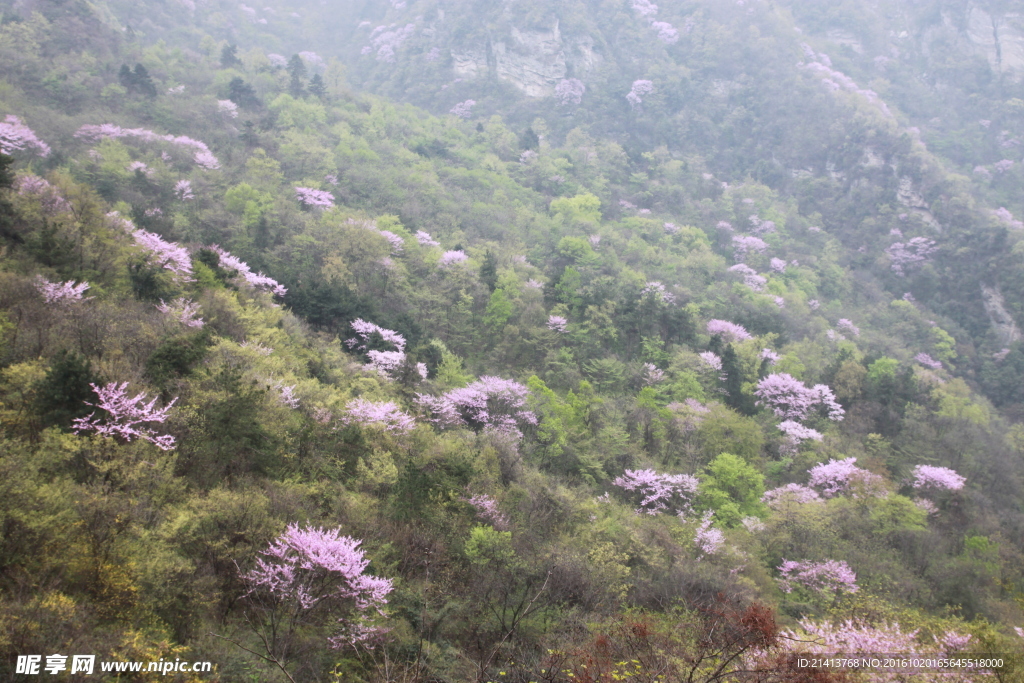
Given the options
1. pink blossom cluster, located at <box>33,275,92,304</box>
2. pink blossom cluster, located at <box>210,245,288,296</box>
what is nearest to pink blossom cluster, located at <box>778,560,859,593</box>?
pink blossom cluster, located at <box>210,245,288,296</box>

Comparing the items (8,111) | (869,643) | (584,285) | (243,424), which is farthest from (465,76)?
(869,643)

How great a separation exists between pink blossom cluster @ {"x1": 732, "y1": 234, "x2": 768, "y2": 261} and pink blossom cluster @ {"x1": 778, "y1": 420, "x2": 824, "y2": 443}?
2718 centimetres

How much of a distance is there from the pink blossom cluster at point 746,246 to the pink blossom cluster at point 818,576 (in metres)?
40.3

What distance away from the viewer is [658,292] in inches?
1608

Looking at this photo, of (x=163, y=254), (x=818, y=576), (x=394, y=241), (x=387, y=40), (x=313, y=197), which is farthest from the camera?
(x=387, y=40)

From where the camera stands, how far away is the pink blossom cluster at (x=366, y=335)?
90.9ft

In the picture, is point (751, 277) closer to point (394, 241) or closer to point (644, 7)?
point (394, 241)

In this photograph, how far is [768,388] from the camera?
3528cm

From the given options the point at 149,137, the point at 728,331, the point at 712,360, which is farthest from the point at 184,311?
the point at 728,331

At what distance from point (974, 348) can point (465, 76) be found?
64327 millimetres

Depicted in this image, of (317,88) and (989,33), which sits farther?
(989,33)

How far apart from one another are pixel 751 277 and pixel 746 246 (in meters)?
6.99

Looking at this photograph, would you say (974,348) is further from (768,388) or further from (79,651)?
(79,651)

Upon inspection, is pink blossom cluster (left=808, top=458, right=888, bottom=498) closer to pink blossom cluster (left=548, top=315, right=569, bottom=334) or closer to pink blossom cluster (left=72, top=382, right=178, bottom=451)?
pink blossom cluster (left=548, top=315, right=569, bottom=334)
